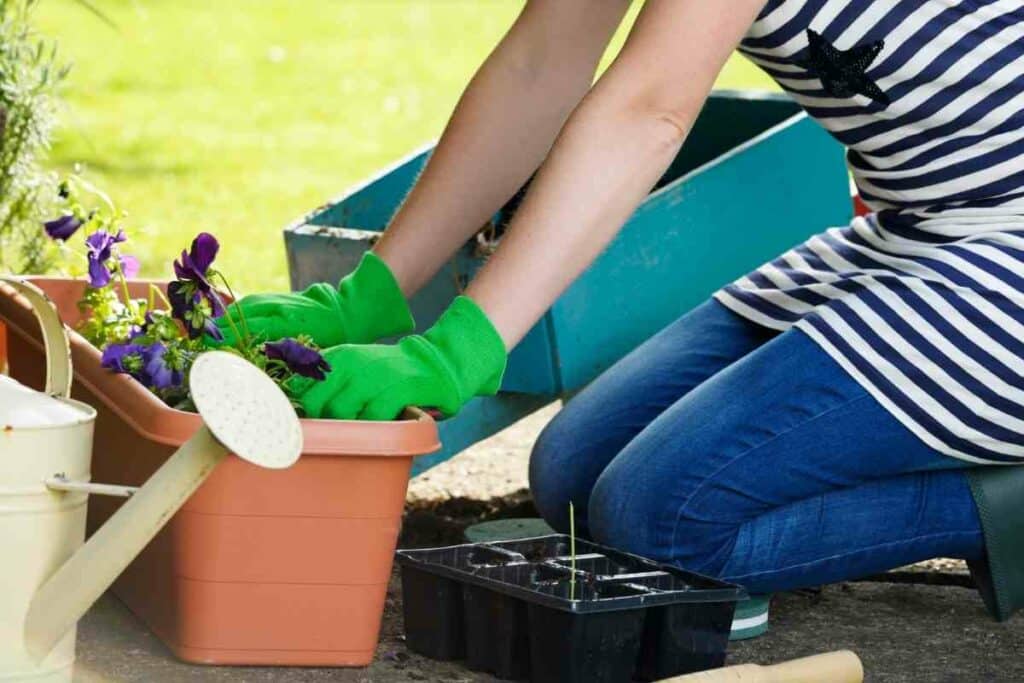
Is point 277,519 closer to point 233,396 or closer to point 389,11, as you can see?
point 233,396

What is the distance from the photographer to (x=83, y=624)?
6.50ft

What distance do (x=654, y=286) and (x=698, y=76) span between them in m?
0.80

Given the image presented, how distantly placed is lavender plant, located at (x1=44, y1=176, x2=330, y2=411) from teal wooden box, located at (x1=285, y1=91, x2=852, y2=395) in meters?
0.50

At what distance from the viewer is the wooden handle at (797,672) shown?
5.40ft

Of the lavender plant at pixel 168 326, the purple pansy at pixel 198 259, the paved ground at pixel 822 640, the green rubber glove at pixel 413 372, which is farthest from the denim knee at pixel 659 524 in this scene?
the purple pansy at pixel 198 259

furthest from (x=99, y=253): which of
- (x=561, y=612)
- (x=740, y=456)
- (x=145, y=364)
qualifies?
(x=740, y=456)

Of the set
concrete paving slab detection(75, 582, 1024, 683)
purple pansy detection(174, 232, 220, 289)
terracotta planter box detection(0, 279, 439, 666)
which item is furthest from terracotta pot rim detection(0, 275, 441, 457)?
concrete paving slab detection(75, 582, 1024, 683)

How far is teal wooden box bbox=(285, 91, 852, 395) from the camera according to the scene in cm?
246

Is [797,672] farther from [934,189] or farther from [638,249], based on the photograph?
[638,249]

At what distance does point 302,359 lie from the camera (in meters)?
1.69

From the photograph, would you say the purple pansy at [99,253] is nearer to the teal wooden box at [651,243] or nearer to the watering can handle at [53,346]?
the watering can handle at [53,346]

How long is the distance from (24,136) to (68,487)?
1.30m

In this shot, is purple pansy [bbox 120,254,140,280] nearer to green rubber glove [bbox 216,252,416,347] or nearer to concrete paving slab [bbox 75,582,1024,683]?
green rubber glove [bbox 216,252,416,347]

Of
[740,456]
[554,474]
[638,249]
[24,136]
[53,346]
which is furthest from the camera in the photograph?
[24,136]
